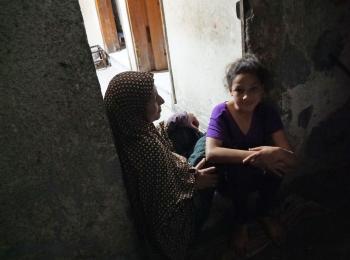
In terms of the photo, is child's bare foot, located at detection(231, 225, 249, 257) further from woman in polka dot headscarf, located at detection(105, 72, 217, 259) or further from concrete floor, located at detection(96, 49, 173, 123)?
concrete floor, located at detection(96, 49, 173, 123)

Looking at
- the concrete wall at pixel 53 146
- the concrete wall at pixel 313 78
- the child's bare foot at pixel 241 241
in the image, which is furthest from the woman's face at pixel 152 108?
the child's bare foot at pixel 241 241

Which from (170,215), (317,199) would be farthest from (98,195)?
(317,199)

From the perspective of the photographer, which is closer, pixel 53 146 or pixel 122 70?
pixel 53 146

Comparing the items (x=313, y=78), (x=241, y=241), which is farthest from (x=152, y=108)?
A: (x=313, y=78)

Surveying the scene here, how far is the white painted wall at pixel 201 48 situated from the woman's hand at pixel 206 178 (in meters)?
0.89

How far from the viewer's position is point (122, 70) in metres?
A: 8.14

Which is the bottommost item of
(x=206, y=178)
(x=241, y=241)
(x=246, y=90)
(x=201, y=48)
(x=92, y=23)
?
(x=241, y=241)

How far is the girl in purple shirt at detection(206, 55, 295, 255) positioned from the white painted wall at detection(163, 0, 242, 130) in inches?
17.8

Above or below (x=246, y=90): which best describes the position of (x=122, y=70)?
below

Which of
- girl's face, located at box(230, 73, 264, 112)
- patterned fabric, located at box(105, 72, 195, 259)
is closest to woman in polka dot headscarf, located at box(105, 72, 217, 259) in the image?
patterned fabric, located at box(105, 72, 195, 259)

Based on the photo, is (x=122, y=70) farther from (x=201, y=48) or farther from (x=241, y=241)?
(x=241, y=241)

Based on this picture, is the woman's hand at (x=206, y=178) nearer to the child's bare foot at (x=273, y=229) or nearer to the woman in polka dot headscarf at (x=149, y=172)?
the woman in polka dot headscarf at (x=149, y=172)

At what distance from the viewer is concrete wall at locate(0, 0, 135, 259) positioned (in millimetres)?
1241

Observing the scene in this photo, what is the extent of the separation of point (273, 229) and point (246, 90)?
0.96 m
